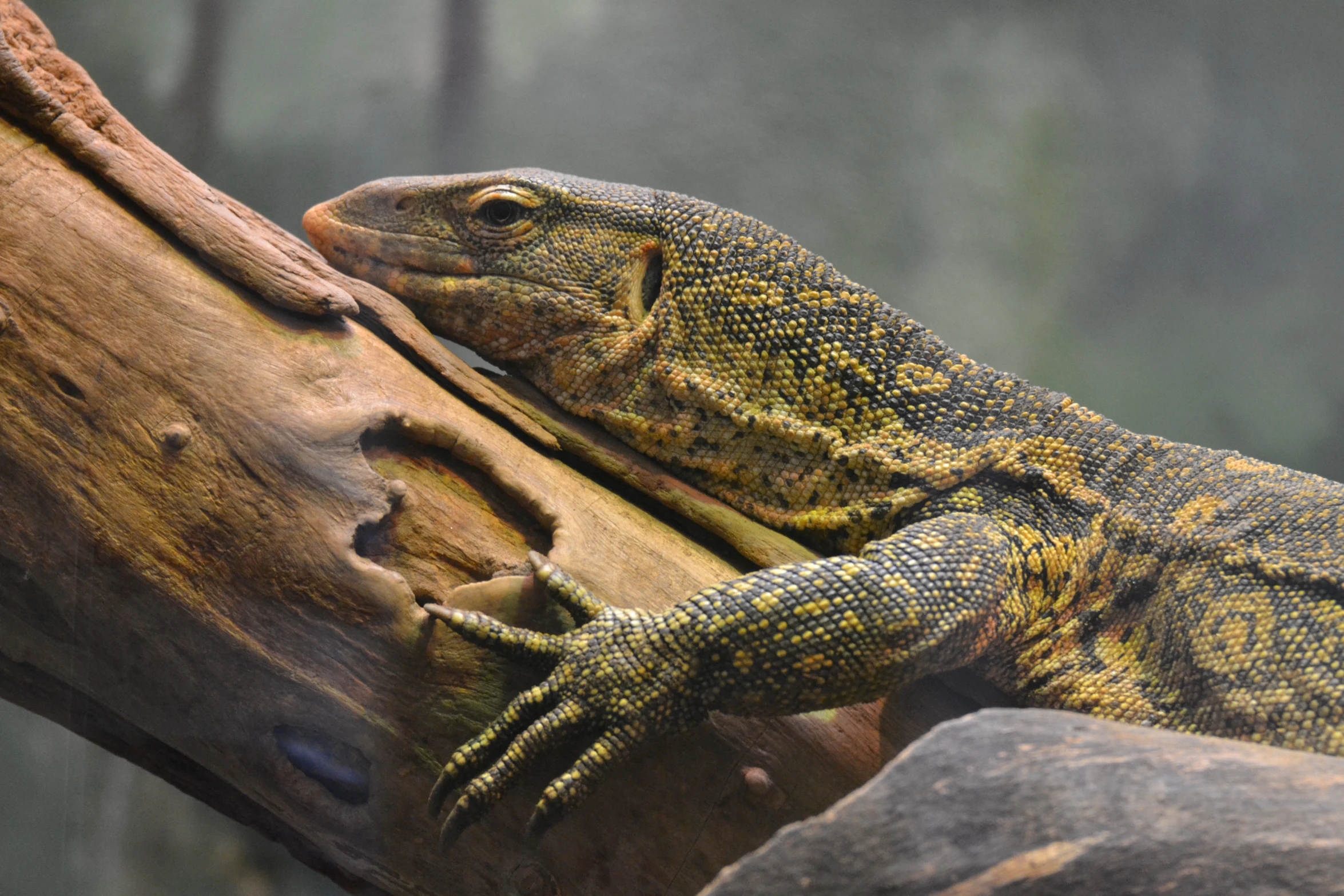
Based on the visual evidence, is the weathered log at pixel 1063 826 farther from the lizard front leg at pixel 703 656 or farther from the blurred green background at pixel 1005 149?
the blurred green background at pixel 1005 149

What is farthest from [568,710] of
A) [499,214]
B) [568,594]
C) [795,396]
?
[499,214]

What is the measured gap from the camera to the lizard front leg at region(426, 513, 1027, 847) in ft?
7.41

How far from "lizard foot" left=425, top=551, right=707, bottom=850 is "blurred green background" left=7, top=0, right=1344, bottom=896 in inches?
110

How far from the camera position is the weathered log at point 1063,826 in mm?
1597

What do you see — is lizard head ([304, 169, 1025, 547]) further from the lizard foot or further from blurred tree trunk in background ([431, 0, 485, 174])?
blurred tree trunk in background ([431, 0, 485, 174])

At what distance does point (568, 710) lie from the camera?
226 centimetres

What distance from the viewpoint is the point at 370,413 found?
99.3 inches

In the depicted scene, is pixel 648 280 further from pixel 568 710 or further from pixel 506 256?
pixel 568 710

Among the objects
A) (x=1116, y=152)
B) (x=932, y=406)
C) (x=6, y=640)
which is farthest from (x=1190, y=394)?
(x=6, y=640)

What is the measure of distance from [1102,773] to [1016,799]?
181 millimetres

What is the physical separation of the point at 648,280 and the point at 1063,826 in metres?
2.10

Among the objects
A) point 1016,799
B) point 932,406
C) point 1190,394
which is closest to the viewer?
point 1016,799

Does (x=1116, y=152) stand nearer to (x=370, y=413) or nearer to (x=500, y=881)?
(x=370, y=413)

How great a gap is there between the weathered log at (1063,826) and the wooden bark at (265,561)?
0.72m
